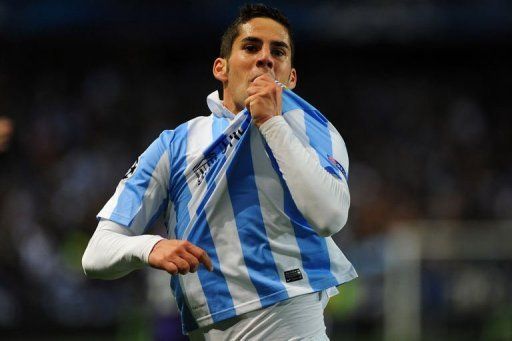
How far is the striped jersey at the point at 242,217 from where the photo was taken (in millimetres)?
3350

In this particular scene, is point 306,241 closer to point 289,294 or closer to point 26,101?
point 289,294

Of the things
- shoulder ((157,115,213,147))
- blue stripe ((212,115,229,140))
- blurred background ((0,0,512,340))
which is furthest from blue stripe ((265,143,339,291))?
blurred background ((0,0,512,340))

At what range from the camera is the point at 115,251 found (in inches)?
129

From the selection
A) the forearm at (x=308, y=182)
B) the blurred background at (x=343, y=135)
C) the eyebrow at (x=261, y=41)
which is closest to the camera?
the forearm at (x=308, y=182)

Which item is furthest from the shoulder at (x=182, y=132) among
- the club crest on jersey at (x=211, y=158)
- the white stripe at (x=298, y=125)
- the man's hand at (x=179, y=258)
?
the man's hand at (x=179, y=258)

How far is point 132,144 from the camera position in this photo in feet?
42.5

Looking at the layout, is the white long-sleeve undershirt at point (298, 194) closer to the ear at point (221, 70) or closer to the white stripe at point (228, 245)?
the white stripe at point (228, 245)

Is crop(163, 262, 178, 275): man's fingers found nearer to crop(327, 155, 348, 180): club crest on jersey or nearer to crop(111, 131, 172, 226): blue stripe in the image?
crop(111, 131, 172, 226): blue stripe

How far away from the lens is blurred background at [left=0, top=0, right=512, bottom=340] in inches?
410

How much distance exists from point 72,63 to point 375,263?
5.97 metres

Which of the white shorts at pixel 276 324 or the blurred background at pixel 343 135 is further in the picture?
the blurred background at pixel 343 135

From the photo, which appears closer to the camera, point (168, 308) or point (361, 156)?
point (168, 308)

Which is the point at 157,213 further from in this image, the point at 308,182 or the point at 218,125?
the point at 308,182

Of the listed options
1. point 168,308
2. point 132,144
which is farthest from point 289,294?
point 132,144
